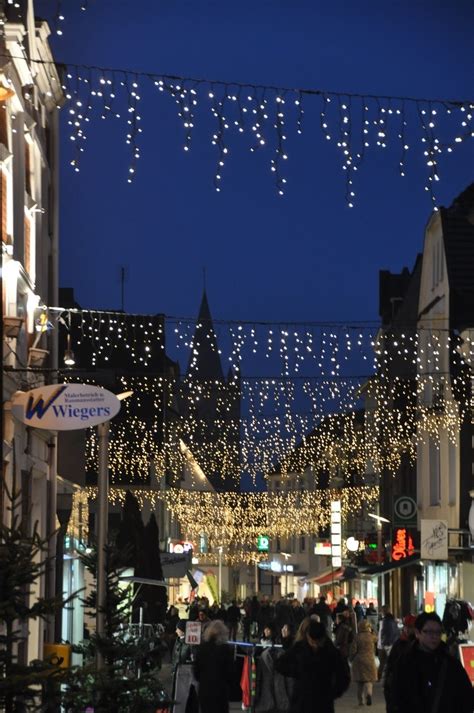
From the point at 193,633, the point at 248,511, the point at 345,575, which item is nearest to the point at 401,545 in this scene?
the point at 345,575

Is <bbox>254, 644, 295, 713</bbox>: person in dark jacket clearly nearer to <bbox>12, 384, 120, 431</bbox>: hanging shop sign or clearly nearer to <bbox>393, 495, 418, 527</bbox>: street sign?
<bbox>12, 384, 120, 431</bbox>: hanging shop sign

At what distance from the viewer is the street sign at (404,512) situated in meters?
45.8

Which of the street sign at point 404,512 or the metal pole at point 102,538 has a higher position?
the street sign at point 404,512

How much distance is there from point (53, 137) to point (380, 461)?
1447 inches

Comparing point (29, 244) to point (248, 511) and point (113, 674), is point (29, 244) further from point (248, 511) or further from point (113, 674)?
point (248, 511)

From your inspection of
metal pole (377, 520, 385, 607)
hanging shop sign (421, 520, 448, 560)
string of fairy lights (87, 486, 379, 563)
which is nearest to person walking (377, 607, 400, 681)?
hanging shop sign (421, 520, 448, 560)

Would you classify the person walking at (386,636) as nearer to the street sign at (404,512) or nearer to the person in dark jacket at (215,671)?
the street sign at (404,512)

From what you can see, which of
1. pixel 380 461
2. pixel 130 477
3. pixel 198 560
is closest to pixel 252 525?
pixel 198 560

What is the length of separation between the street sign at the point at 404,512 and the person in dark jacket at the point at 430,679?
36.1m

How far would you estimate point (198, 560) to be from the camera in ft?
381

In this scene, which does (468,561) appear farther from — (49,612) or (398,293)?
(49,612)

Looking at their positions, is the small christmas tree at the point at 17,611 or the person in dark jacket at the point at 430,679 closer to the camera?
the person in dark jacket at the point at 430,679

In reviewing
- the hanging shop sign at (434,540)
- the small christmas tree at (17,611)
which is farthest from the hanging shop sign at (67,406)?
the hanging shop sign at (434,540)

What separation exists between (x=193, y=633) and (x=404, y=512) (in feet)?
79.5
